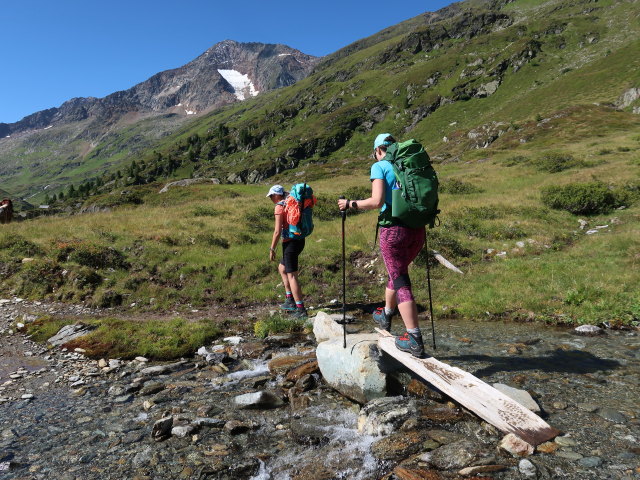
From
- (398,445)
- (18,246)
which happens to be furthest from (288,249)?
(18,246)

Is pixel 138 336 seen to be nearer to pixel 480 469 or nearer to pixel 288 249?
pixel 288 249

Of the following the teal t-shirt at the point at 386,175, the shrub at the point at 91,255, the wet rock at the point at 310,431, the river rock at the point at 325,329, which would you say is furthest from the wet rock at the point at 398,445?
the shrub at the point at 91,255

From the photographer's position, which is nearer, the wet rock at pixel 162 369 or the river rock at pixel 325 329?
the wet rock at pixel 162 369

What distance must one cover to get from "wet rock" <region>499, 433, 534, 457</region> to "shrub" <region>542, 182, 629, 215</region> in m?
20.1

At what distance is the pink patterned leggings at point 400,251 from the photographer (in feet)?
19.6

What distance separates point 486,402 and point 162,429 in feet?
14.3

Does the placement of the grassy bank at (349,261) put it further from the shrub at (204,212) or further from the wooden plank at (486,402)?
the wooden plank at (486,402)

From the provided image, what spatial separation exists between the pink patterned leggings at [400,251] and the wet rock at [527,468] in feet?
8.26

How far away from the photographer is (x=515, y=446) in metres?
4.12

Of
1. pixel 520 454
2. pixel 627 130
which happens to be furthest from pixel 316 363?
pixel 627 130

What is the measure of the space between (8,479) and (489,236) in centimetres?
1682

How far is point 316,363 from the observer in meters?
7.16

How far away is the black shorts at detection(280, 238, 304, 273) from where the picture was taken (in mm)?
10391

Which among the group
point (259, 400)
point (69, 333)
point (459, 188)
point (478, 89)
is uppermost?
point (478, 89)
